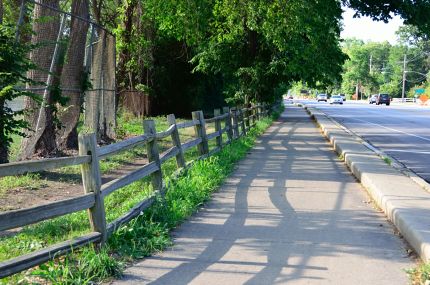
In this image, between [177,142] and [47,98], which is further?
[47,98]

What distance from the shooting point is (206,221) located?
700 cm

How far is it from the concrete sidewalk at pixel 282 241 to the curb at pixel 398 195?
0.59 ft

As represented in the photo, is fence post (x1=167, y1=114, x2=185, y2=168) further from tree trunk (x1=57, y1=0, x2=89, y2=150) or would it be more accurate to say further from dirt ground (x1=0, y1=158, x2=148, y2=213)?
tree trunk (x1=57, y1=0, x2=89, y2=150)

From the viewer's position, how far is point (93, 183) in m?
5.21

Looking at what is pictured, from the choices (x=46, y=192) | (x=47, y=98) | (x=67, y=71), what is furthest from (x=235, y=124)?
(x=46, y=192)

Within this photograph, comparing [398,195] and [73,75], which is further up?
[73,75]

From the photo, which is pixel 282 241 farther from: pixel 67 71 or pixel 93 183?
pixel 67 71

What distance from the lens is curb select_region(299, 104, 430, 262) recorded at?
5.90m

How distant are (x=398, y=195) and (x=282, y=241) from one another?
2.85m

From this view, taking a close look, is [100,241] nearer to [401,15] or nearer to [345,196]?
[345,196]

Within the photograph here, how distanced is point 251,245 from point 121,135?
11893mm

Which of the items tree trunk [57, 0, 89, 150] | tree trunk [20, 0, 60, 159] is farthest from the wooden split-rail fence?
tree trunk [57, 0, 89, 150]

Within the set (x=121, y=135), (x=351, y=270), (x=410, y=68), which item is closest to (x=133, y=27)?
(x=121, y=135)

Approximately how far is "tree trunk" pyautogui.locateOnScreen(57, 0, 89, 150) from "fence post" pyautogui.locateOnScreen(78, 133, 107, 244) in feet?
26.6
